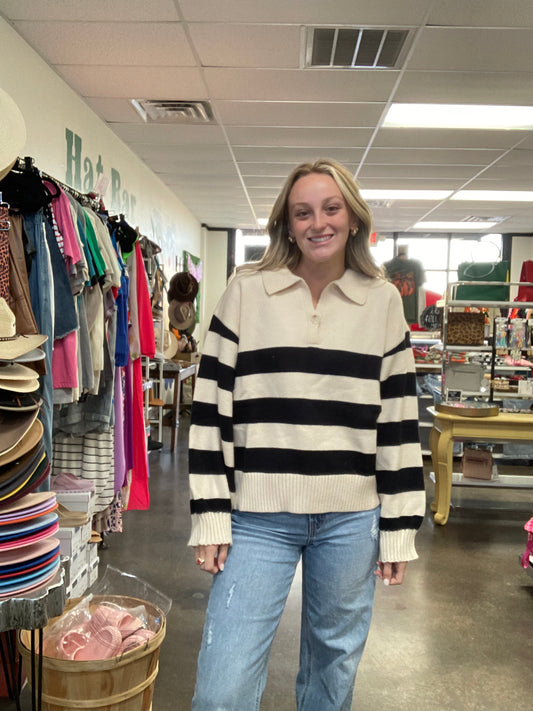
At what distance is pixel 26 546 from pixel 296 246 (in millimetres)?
1028

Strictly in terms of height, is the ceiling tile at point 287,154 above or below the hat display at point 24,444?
above

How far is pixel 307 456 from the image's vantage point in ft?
4.35

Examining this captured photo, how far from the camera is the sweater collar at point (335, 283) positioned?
139 cm

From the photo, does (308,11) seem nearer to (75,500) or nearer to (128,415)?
(128,415)

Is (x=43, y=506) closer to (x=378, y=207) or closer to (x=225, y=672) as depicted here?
(x=225, y=672)

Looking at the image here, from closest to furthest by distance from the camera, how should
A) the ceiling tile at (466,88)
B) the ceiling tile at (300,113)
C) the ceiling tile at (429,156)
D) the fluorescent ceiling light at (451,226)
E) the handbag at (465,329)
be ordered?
1. the ceiling tile at (466,88)
2. the ceiling tile at (300,113)
3. the handbag at (465,329)
4. the ceiling tile at (429,156)
5. the fluorescent ceiling light at (451,226)

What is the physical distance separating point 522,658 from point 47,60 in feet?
13.8

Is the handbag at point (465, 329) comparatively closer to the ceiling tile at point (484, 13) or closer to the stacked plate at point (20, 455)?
the ceiling tile at point (484, 13)

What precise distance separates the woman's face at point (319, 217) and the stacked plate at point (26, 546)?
38.0 inches

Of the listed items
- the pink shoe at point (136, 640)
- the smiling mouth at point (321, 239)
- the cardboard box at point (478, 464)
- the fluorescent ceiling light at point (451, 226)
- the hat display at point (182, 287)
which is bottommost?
the cardboard box at point (478, 464)

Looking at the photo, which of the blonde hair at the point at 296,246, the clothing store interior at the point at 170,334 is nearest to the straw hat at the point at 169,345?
the clothing store interior at the point at 170,334

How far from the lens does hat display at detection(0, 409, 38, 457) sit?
1585 millimetres

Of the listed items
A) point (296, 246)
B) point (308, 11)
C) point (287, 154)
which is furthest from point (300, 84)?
point (296, 246)

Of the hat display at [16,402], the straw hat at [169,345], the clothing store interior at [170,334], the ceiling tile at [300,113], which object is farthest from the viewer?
the straw hat at [169,345]
